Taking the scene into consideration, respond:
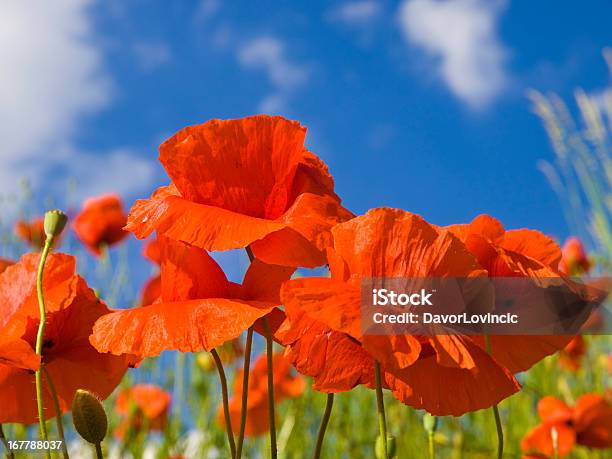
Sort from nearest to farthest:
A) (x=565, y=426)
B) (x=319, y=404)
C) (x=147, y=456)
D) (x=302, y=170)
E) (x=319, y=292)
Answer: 1. (x=319, y=292)
2. (x=302, y=170)
3. (x=565, y=426)
4. (x=147, y=456)
5. (x=319, y=404)

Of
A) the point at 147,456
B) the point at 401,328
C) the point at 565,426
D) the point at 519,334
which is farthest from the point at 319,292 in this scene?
the point at 147,456

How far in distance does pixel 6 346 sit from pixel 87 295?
0.08 m

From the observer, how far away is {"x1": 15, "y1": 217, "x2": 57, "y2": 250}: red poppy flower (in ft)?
6.25

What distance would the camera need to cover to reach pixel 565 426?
124 centimetres

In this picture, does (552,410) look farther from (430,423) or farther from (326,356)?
(326,356)

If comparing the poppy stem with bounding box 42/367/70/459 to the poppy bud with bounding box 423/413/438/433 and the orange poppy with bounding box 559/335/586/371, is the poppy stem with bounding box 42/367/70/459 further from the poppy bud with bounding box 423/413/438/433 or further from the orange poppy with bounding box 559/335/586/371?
the orange poppy with bounding box 559/335/586/371

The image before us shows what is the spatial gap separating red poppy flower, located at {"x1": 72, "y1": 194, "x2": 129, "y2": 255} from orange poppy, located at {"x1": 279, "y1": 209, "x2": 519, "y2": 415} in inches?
65.9

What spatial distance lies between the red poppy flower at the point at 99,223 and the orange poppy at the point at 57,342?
1496mm

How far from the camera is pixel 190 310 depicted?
0.47 meters

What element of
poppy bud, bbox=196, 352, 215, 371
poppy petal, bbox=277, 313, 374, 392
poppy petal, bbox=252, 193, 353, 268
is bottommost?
poppy petal, bbox=277, 313, 374, 392

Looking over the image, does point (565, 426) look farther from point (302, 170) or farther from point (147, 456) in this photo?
point (147, 456)

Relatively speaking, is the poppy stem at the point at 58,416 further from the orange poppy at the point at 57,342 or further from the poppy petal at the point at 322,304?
the poppy petal at the point at 322,304

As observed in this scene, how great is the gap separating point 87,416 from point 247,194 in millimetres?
175

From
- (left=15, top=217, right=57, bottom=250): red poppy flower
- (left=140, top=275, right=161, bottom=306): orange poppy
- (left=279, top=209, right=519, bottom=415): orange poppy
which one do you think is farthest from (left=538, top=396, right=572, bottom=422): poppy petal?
(left=15, top=217, right=57, bottom=250): red poppy flower
